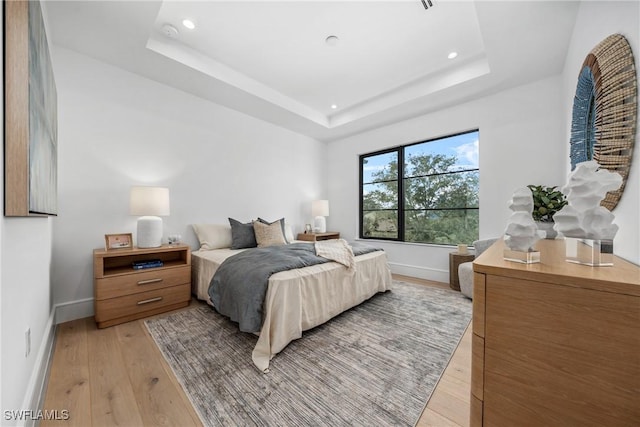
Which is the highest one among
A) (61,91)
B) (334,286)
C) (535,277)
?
(61,91)

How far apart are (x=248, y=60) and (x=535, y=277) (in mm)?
3199

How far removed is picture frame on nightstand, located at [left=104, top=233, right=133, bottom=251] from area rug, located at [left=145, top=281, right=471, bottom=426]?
2.64 feet

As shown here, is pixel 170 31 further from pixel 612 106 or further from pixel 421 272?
pixel 421 272

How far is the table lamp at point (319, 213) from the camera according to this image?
4492 millimetres

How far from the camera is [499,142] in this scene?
3146 mm

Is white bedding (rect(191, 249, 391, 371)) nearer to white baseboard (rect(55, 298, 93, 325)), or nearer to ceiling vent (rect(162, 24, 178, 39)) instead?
white baseboard (rect(55, 298, 93, 325))

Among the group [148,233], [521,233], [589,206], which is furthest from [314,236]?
[589,206]

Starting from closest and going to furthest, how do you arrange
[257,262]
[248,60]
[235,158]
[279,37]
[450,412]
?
[450,412]
[257,262]
[279,37]
[248,60]
[235,158]

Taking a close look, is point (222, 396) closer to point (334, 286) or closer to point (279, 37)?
point (334, 286)

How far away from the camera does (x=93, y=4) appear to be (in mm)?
1893

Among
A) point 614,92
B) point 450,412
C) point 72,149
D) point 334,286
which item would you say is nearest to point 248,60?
point 72,149

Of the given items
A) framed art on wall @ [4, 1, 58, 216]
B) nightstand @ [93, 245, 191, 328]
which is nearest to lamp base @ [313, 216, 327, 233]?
nightstand @ [93, 245, 191, 328]

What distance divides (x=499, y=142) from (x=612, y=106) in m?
2.21

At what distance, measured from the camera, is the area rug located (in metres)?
1.26
